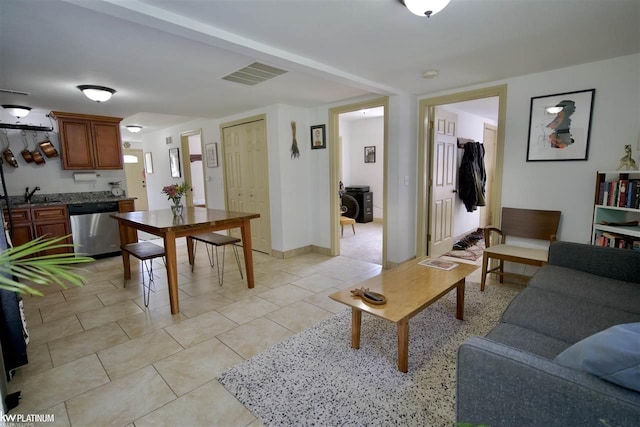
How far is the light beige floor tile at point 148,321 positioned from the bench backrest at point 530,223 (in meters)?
3.39

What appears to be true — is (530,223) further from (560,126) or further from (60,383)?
(60,383)

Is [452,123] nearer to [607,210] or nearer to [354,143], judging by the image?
[607,210]

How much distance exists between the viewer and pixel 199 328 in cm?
253

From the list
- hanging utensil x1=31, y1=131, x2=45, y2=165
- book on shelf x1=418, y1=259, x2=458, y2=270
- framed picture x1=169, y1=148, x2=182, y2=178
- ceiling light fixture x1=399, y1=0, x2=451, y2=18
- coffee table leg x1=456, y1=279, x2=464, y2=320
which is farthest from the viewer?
framed picture x1=169, y1=148, x2=182, y2=178

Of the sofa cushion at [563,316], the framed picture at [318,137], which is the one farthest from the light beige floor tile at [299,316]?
the framed picture at [318,137]

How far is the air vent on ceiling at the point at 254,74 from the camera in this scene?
2.78 metres

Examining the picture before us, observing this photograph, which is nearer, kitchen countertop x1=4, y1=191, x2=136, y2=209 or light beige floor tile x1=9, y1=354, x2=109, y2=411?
light beige floor tile x1=9, y1=354, x2=109, y2=411

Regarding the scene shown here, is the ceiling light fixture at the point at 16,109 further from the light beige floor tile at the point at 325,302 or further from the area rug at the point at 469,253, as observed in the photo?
the area rug at the point at 469,253

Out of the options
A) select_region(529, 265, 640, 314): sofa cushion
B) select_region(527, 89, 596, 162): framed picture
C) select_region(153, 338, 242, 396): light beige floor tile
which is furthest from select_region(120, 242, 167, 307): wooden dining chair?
select_region(527, 89, 596, 162): framed picture

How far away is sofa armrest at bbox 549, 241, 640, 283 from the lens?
2.10m

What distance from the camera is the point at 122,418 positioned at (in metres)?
1.62

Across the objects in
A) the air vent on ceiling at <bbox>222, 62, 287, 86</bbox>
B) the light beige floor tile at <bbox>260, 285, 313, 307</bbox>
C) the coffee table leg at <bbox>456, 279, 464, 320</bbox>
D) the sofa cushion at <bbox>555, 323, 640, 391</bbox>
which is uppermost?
the air vent on ceiling at <bbox>222, 62, 287, 86</bbox>

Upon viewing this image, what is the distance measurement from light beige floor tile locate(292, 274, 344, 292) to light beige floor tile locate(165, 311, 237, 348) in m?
0.98

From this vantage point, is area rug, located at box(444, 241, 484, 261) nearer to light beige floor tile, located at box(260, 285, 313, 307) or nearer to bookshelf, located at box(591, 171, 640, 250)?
bookshelf, located at box(591, 171, 640, 250)
